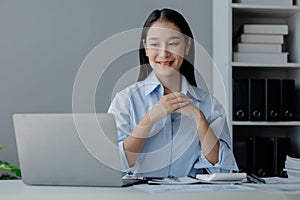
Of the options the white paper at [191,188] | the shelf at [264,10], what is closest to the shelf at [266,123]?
the shelf at [264,10]

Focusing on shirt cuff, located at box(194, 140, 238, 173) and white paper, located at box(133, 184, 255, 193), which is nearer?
white paper, located at box(133, 184, 255, 193)

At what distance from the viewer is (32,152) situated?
1469mm

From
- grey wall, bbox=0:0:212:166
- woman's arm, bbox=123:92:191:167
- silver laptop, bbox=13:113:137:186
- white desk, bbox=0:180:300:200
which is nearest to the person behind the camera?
white desk, bbox=0:180:300:200

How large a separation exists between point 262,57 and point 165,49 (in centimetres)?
101

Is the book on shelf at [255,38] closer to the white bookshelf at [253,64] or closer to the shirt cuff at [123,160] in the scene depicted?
the white bookshelf at [253,64]

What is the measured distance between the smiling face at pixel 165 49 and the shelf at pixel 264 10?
0.84 m

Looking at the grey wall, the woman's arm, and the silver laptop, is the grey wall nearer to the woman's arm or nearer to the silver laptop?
the woman's arm

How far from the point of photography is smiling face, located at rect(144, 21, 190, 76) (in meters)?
2.03

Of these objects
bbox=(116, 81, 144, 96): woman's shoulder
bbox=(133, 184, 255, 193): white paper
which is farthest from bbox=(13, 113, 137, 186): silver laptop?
bbox=(116, 81, 144, 96): woman's shoulder

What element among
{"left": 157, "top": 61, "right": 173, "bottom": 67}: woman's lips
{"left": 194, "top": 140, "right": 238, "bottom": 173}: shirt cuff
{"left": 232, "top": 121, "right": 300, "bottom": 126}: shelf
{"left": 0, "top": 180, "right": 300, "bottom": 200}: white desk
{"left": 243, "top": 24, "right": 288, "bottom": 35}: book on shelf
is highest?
{"left": 243, "top": 24, "right": 288, "bottom": 35}: book on shelf

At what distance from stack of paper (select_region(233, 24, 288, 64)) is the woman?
29.8 inches

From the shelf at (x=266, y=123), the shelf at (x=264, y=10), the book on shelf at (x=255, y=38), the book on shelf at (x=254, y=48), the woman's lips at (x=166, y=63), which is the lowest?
the shelf at (x=266, y=123)

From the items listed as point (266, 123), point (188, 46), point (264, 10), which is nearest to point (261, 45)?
point (264, 10)

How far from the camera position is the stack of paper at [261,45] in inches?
113
